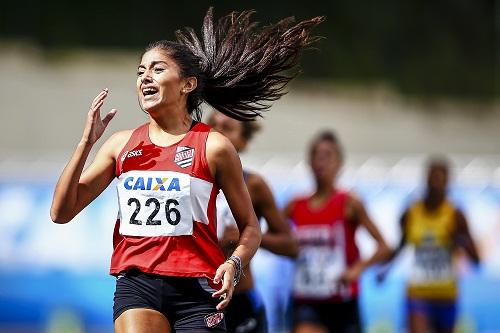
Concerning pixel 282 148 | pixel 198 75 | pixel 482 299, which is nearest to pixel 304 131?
pixel 282 148

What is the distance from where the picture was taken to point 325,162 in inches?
389

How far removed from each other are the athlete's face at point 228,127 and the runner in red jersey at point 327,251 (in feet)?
6.73

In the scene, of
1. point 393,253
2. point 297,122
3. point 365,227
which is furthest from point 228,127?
point 297,122

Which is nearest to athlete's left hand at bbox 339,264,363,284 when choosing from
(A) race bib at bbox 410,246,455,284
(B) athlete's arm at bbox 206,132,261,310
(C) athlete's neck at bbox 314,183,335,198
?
(C) athlete's neck at bbox 314,183,335,198

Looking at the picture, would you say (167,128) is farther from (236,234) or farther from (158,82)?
(236,234)

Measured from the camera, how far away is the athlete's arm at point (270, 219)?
7.38m

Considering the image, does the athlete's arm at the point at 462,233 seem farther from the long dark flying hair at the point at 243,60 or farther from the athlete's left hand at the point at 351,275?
the long dark flying hair at the point at 243,60

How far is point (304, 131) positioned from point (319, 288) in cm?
1149

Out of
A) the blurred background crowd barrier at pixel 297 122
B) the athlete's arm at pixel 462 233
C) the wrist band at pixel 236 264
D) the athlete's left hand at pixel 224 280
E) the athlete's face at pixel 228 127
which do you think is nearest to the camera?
the athlete's left hand at pixel 224 280

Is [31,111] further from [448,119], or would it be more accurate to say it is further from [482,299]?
[482,299]

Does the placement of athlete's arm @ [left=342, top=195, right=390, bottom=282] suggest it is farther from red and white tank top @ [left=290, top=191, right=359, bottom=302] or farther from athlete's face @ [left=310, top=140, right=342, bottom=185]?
athlete's face @ [left=310, top=140, right=342, bottom=185]

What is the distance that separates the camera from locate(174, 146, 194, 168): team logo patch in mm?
5520

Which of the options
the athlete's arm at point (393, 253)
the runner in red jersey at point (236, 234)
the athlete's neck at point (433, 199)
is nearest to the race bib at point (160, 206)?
the runner in red jersey at point (236, 234)

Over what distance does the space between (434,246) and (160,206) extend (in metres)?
6.52
